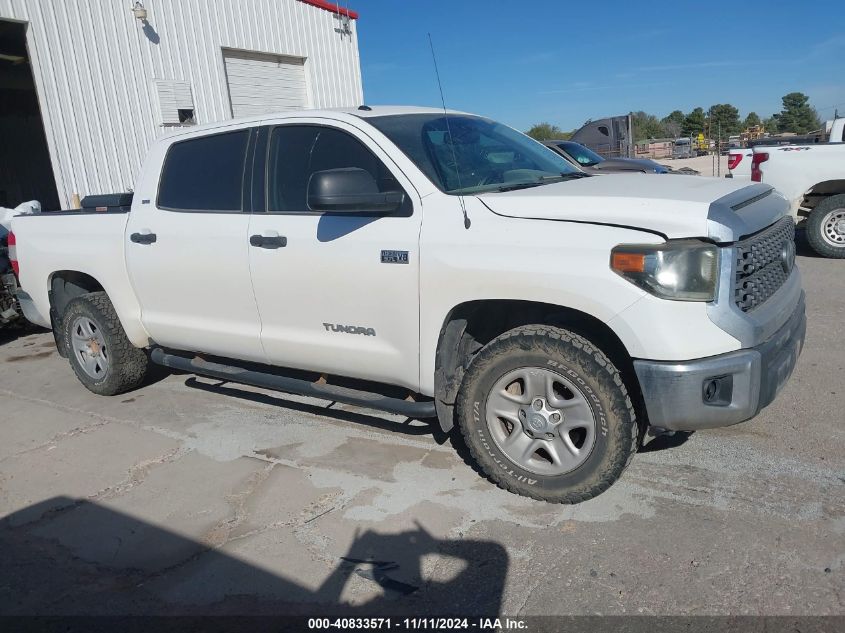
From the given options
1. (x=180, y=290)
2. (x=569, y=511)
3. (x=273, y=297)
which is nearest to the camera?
(x=569, y=511)

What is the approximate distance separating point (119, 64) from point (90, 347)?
6.78 m

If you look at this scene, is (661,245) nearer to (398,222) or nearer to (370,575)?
(398,222)

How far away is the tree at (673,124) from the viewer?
6200cm

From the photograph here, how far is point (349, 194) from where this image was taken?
3314 millimetres

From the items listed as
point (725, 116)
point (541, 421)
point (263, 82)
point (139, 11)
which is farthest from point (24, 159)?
point (725, 116)

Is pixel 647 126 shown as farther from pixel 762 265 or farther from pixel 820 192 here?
pixel 762 265

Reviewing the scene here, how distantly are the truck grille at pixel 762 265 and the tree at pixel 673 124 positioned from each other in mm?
60905

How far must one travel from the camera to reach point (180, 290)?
14.6 ft

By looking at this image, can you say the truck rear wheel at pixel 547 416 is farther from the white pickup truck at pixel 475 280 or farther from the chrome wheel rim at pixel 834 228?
the chrome wheel rim at pixel 834 228

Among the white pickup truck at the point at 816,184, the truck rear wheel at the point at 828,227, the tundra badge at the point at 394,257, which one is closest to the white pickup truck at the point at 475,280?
the tundra badge at the point at 394,257

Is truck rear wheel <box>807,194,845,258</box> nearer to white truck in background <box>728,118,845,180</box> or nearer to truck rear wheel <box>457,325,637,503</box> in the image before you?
white truck in background <box>728,118,845,180</box>

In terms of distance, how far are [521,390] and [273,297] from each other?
5.19 feet

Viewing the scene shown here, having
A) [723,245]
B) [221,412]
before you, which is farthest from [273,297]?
[723,245]

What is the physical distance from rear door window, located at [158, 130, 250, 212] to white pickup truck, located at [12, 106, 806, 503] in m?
0.02
